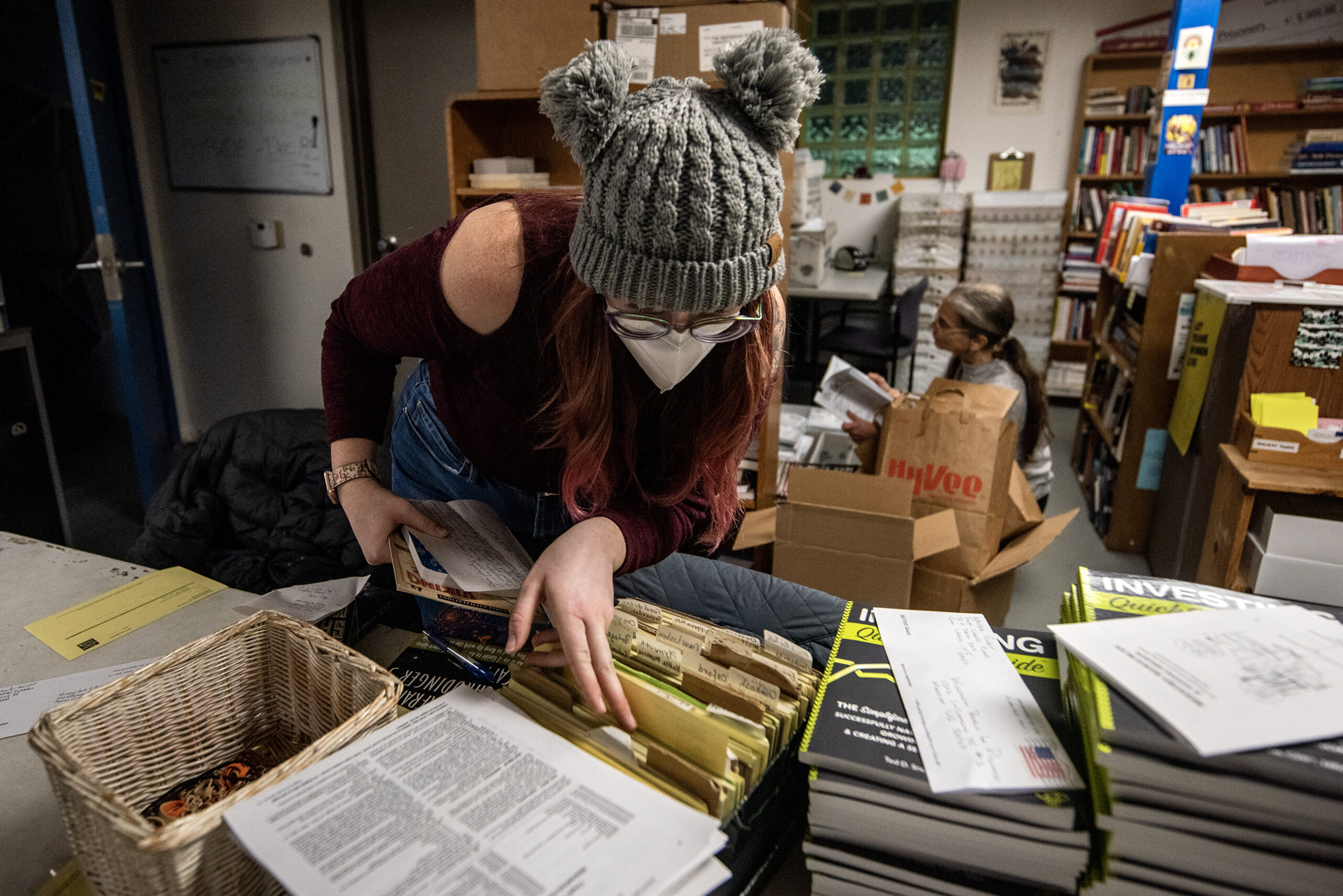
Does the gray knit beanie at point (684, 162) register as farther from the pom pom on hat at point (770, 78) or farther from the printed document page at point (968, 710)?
the printed document page at point (968, 710)

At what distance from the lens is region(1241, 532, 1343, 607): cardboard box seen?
6.06 ft

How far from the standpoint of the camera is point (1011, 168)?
5.16 metres

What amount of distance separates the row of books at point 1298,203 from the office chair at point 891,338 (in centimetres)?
193

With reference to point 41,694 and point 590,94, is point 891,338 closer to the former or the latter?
point 590,94

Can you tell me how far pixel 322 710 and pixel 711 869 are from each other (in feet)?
1.56

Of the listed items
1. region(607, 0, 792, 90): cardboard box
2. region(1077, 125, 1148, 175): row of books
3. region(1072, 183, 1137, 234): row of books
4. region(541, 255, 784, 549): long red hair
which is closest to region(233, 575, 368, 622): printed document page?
region(541, 255, 784, 549): long red hair

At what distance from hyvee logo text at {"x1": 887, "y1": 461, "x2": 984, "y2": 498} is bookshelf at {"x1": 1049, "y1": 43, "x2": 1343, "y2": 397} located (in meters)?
3.67

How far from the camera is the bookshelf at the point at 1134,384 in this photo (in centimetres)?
266

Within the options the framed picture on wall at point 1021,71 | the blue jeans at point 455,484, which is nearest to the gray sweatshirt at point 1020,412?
the blue jeans at point 455,484

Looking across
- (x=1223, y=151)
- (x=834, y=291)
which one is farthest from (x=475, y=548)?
(x=1223, y=151)

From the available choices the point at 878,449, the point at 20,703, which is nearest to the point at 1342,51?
the point at 878,449

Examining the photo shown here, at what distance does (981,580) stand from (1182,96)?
7.70ft

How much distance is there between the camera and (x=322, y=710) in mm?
848

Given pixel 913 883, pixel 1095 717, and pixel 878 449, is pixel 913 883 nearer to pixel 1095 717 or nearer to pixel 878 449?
pixel 1095 717
